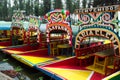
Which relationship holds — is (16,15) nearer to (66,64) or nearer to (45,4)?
(66,64)

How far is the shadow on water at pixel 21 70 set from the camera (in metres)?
8.70

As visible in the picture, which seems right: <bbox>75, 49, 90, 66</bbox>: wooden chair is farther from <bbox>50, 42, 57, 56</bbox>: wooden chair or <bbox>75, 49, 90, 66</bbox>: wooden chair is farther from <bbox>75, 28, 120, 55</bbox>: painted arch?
<bbox>50, 42, 57, 56</bbox>: wooden chair

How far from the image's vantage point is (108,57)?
7.90 meters

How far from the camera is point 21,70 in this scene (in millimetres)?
9836

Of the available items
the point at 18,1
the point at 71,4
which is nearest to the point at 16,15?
the point at 71,4

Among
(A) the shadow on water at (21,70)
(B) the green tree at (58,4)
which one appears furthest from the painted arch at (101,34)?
(B) the green tree at (58,4)

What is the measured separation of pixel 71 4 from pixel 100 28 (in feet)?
142

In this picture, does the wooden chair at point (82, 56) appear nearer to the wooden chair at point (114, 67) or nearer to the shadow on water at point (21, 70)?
the wooden chair at point (114, 67)

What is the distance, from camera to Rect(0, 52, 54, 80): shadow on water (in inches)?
343

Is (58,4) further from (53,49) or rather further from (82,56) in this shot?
(82,56)

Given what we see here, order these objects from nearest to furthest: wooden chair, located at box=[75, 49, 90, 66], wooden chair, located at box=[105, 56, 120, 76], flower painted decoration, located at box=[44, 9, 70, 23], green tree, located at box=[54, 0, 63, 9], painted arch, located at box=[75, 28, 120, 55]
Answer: painted arch, located at box=[75, 28, 120, 55], wooden chair, located at box=[105, 56, 120, 76], wooden chair, located at box=[75, 49, 90, 66], flower painted decoration, located at box=[44, 9, 70, 23], green tree, located at box=[54, 0, 63, 9]

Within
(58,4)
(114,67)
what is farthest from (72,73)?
(58,4)

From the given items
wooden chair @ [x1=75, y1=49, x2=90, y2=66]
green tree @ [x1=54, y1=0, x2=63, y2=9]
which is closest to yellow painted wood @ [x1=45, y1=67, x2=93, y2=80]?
wooden chair @ [x1=75, y1=49, x2=90, y2=66]

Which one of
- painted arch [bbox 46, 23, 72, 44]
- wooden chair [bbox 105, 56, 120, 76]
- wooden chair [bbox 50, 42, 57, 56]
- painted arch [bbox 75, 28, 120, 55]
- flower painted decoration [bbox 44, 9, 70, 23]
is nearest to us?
painted arch [bbox 75, 28, 120, 55]
